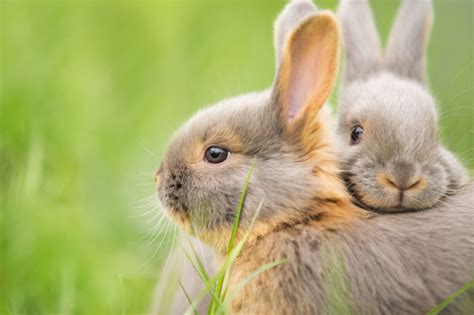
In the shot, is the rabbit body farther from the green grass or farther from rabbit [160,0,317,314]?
rabbit [160,0,317,314]

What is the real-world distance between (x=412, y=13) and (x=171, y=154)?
1882 millimetres

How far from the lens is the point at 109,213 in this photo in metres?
6.75

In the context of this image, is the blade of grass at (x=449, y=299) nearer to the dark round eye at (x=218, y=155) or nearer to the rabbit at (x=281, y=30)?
the dark round eye at (x=218, y=155)

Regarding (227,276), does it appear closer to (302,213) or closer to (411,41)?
(302,213)

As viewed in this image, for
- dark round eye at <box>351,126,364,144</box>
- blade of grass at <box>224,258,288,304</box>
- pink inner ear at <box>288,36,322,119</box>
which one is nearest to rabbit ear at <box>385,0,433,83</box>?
dark round eye at <box>351,126,364,144</box>

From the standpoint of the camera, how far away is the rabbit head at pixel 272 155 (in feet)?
13.7

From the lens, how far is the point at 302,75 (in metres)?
4.36

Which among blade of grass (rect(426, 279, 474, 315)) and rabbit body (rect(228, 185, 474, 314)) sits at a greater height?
rabbit body (rect(228, 185, 474, 314))

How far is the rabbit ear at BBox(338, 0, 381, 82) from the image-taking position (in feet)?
17.5

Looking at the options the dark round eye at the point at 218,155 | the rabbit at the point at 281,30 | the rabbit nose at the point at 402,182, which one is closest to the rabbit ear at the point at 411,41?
the rabbit at the point at 281,30

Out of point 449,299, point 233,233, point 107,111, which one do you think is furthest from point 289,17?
point 107,111

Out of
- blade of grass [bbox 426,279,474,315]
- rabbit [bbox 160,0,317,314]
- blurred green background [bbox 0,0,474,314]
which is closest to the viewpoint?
blade of grass [bbox 426,279,474,315]

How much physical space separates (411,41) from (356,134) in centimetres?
106

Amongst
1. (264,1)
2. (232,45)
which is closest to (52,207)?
(232,45)
